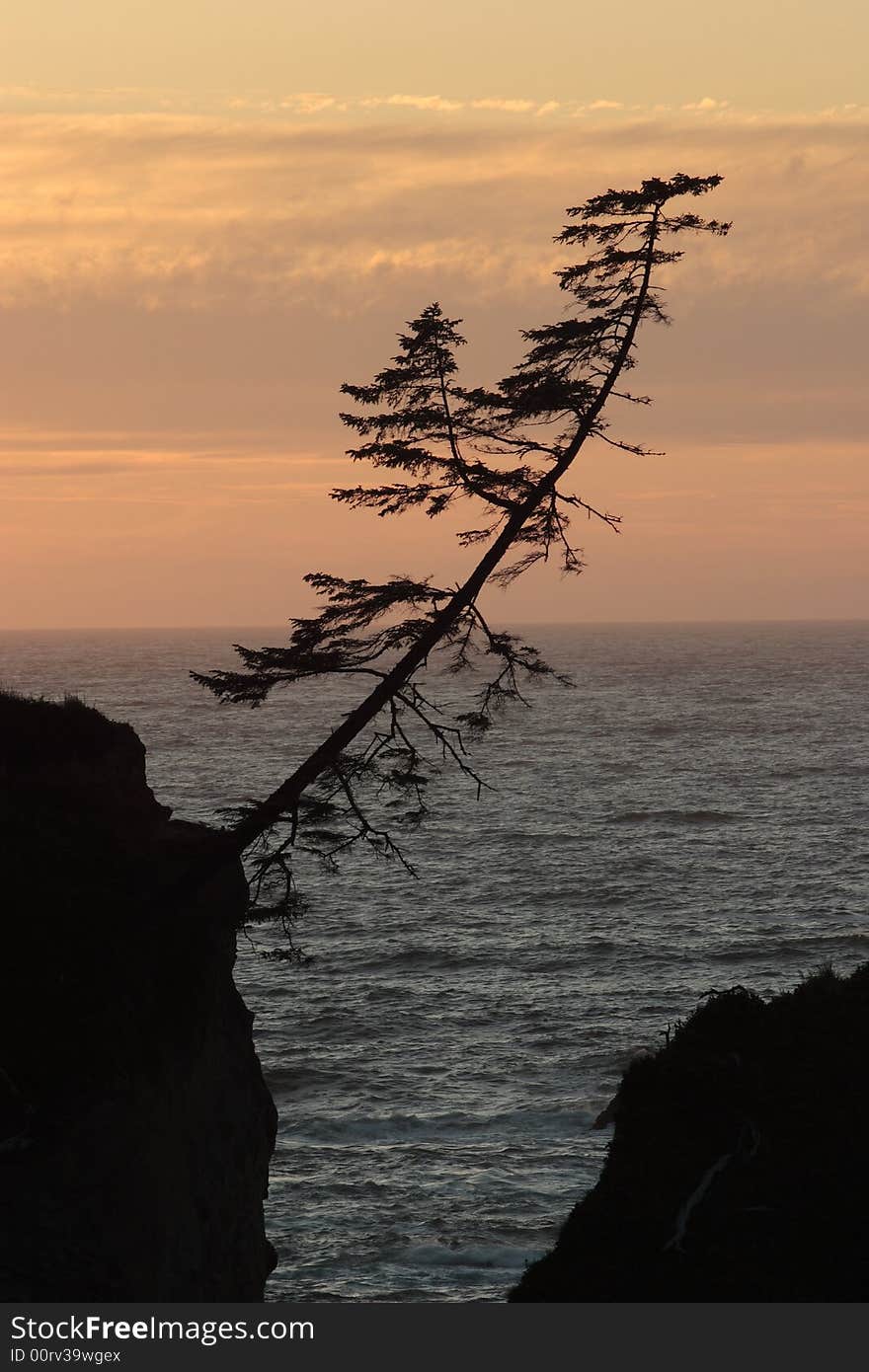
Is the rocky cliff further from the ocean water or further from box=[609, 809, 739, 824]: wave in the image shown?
box=[609, 809, 739, 824]: wave

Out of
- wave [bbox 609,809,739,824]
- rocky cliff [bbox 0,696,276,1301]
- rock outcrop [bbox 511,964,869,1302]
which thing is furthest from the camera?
wave [bbox 609,809,739,824]

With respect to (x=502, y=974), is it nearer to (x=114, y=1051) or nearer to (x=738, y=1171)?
(x=738, y=1171)

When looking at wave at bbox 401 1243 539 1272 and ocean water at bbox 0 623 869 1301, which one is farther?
ocean water at bbox 0 623 869 1301

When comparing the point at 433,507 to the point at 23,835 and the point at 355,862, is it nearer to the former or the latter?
the point at 23,835

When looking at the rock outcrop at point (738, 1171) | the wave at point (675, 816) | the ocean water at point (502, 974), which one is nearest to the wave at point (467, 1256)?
the ocean water at point (502, 974)

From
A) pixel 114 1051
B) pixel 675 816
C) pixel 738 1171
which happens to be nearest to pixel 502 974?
pixel 738 1171

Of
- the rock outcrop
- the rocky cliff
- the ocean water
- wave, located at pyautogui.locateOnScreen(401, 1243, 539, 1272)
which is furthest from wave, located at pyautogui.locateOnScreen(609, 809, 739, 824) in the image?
the rocky cliff

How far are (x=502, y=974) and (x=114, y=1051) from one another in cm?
3245

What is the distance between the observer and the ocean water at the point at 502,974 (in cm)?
3375

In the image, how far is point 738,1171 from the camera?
71.4ft

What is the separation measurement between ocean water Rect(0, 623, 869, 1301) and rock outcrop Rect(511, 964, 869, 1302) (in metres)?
8.87

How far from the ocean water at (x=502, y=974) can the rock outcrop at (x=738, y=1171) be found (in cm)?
887

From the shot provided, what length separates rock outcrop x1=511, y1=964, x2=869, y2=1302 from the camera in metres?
20.0

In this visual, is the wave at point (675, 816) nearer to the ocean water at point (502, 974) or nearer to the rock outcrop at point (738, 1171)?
the ocean water at point (502, 974)
